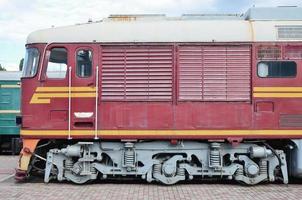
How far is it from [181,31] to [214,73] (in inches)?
47.6

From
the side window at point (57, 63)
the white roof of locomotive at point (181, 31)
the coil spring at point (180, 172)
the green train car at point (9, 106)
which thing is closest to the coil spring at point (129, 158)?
the coil spring at point (180, 172)

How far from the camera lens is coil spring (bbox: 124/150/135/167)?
11.8 meters

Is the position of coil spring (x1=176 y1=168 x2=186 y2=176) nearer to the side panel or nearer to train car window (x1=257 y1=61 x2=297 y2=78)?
the side panel

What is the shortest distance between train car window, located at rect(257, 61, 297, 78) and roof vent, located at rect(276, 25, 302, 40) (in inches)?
22.7

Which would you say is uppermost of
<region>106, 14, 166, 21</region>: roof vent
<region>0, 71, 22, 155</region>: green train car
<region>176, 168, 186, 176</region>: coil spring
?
<region>106, 14, 166, 21</region>: roof vent

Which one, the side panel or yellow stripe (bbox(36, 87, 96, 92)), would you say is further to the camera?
yellow stripe (bbox(36, 87, 96, 92))

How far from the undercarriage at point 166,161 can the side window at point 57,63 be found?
1669 millimetres

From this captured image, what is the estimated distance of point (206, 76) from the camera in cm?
1187

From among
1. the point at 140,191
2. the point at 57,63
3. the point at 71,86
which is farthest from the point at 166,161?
the point at 57,63

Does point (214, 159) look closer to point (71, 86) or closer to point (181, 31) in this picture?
point (181, 31)

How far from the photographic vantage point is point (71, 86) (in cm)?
1189

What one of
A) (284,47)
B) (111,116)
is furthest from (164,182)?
(284,47)

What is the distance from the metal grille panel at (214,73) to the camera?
1183 cm

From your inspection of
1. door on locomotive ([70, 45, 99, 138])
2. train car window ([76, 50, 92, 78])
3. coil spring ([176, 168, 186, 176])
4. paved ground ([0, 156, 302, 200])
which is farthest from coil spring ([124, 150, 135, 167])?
train car window ([76, 50, 92, 78])
